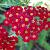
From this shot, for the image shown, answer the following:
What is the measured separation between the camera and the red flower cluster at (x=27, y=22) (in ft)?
2.78

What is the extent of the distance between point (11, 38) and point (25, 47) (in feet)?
0.27

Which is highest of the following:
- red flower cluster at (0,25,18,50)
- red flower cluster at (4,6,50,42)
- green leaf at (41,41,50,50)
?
red flower cluster at (4,6,50,42)

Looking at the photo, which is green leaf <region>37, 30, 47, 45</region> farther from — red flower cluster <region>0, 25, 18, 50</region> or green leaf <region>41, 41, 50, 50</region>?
red flower cluster <region>0, 25, 18, 50</region>

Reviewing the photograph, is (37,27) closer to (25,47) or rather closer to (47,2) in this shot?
(25,47)

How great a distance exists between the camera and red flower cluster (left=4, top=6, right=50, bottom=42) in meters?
0.85

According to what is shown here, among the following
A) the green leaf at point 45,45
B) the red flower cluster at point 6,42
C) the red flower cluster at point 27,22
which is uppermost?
the red flower cluster at point 27,22

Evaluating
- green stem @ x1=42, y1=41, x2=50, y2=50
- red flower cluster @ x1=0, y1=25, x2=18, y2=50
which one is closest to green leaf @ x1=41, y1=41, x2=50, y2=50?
green stem @ x1=42, y1=41, x2=50, y2=50

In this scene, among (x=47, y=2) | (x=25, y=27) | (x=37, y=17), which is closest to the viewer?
(x=25, y=27)

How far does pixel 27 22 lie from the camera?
2.86ft

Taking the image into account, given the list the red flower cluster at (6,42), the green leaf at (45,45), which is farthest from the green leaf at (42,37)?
the red flower cluster at (6,42)

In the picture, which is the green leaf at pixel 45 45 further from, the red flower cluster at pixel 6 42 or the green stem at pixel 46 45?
the red flower cluster at pixel 6 42

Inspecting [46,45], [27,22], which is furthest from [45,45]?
[27,22]

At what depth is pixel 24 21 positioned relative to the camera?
87cm

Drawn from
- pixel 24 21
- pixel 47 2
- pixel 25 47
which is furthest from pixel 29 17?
pixel 47 2
